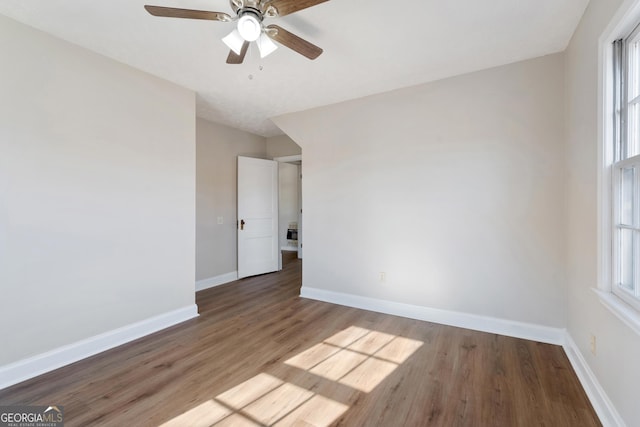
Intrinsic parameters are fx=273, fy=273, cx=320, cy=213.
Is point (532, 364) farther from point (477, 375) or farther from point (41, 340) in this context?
point (41, 340)

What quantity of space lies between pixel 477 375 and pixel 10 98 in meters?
4.09

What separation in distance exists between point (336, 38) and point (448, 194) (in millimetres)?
1916

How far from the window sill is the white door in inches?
172

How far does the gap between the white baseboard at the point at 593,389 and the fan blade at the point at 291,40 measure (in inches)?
112

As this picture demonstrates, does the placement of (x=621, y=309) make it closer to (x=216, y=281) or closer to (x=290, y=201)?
(x=216, y=281)

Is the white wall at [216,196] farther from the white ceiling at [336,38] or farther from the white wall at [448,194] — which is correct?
the white wall at [448,194]

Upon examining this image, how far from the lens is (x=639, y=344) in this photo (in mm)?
1288

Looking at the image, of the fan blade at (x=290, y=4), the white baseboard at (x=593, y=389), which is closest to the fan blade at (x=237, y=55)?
the fan blade at (x=290, y=4)

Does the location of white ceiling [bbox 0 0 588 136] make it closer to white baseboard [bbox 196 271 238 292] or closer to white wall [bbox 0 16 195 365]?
white wall [bbox 0 16 195 365]

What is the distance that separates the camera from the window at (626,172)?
4.93 feet

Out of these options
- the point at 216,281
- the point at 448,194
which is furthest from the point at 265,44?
the point at 216,281

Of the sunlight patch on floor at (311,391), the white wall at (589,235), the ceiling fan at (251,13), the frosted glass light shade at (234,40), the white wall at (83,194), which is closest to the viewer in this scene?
the white wall at (589,235)

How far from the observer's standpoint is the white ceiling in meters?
1.93
